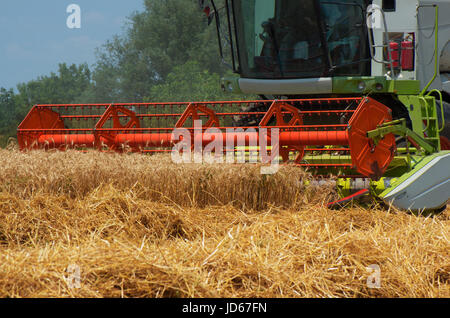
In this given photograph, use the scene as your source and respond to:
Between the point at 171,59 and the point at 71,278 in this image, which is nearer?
the point at 71,278

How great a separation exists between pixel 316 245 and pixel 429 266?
1.94 ft

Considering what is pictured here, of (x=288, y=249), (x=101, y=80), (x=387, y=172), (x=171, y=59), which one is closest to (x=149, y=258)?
(x=288, y=249)

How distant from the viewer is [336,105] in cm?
580

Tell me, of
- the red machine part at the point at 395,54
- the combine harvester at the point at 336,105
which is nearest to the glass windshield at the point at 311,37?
the combine harvester at the point at 336,105

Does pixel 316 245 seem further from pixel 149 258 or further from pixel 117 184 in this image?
pixel 117 184

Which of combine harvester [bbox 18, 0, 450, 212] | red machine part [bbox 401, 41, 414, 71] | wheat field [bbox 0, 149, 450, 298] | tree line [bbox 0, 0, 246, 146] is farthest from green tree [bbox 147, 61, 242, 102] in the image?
wheat field [bbox 0, 149, 450, 298]

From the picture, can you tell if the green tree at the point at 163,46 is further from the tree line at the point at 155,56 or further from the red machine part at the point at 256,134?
the red machine part at the point at 256,134

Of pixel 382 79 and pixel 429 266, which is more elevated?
pixel 382 79

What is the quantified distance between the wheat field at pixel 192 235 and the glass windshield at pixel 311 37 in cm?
175

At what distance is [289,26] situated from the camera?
216 inches

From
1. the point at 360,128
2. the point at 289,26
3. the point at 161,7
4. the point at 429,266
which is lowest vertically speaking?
the point at 429,266

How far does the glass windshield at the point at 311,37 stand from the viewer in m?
5.37

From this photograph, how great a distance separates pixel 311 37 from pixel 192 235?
283 cm

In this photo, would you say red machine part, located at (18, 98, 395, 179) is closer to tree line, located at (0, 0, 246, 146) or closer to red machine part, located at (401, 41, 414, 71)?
red machine part, located at (401, 41, 414, 71)
